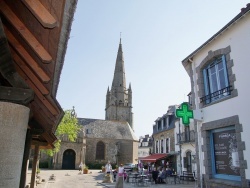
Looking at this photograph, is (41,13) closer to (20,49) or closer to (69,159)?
(20,49)

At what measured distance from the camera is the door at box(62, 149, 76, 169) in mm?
36688

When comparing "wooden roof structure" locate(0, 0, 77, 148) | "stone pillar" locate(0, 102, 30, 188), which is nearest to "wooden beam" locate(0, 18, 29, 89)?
"wooden roof structure" locate(0, 0, 77, 148)

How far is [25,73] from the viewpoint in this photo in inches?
149

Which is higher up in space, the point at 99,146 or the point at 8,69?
the point at 99,146

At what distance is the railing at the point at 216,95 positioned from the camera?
7320 mm

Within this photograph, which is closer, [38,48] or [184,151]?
[38,48]

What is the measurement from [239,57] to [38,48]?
245 inches

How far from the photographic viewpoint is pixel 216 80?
26.5 feet

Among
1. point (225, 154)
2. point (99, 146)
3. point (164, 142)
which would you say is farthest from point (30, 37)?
point (99, 146)

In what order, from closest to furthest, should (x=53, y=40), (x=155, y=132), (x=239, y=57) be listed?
(x=53, y=40) < (x=239, y=57) < (x=155, y=132)

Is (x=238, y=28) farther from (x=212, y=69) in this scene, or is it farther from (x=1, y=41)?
(x=1, y=41)

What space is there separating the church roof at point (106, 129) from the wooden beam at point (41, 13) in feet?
135

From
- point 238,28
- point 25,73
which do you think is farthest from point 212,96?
point 25,73

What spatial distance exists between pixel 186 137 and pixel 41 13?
21020 millimetres
